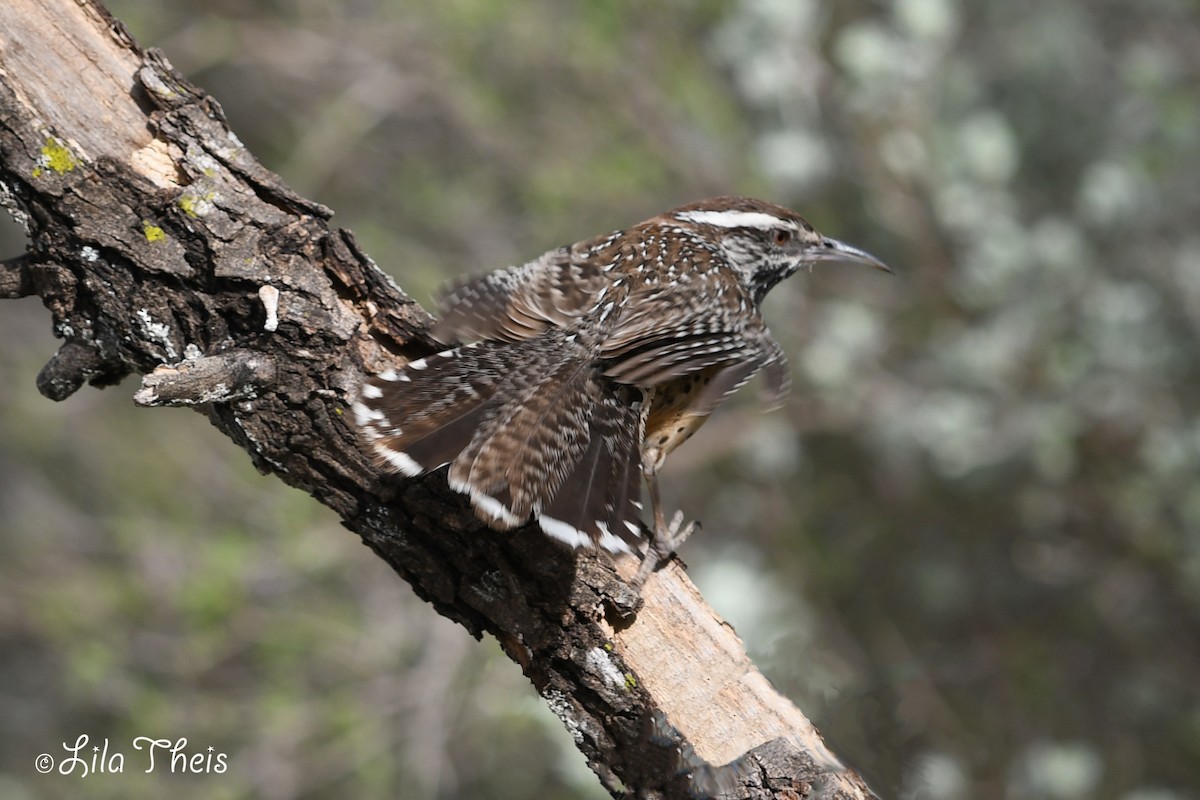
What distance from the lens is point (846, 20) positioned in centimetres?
588

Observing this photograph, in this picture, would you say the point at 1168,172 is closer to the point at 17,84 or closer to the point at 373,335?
the point at 373,335

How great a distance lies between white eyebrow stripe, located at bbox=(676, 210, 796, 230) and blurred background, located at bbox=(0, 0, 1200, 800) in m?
1.64

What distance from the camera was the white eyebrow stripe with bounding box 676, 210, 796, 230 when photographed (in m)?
3.21

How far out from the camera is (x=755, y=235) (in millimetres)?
3230

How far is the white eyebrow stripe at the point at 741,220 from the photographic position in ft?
10.5

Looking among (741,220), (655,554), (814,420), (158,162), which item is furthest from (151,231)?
(814,420)

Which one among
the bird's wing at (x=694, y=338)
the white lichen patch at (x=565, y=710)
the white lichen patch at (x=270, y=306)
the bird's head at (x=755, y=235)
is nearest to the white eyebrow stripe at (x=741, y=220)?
the bird's head at (x=755, y=235)

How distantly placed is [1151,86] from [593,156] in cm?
247

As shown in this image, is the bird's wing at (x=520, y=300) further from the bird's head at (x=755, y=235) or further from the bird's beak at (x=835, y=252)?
the bird's beak at (x=835, y=252)

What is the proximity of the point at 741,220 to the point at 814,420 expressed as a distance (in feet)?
8.63

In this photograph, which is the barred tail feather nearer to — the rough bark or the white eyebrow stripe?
the rough bark

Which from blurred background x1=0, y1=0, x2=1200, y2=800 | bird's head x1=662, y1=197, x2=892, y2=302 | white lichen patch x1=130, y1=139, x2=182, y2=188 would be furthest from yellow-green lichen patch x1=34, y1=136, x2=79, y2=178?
blurred background x1=0, y1=0, x2=1200, y2=800

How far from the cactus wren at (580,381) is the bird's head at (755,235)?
8 centimetres

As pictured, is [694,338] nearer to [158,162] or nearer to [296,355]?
[296,355]
